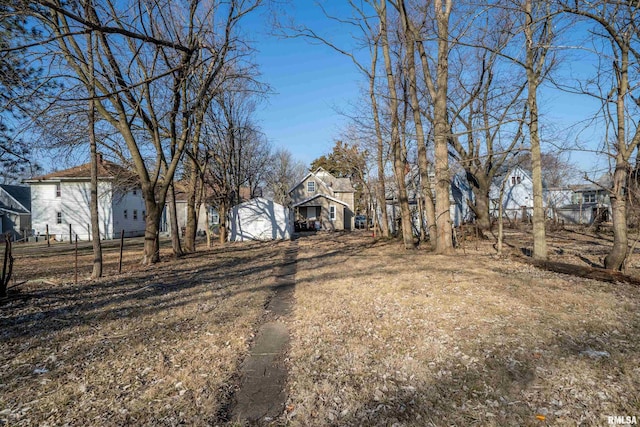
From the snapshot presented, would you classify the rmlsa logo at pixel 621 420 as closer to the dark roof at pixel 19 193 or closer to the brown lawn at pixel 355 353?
the brown lawn at pixel 355 353

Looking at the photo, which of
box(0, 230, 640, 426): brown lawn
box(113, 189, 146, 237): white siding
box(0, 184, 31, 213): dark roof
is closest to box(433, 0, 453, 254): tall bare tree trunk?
box(0, 230, 640, 426): brown lawn

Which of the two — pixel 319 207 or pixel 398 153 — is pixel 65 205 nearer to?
pixel 319 207

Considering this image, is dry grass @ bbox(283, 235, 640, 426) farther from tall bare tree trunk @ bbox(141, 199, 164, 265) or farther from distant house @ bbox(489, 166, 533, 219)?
distant house @ bbox(489, 166, 533, 219)

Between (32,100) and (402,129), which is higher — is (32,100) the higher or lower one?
the lower one

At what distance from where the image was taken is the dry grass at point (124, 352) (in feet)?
10.4

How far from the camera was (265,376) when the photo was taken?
12.5 ft

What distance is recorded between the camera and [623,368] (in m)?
3.41

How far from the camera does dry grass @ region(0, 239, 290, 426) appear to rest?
3166mm

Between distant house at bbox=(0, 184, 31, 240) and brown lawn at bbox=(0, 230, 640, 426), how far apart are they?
36.3 meters

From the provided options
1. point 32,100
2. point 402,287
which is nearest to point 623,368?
point 402,287

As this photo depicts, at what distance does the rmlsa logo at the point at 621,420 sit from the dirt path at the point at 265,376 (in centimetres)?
268

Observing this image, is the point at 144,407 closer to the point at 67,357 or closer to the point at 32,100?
the point at 67,357

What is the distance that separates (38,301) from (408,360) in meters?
7.95

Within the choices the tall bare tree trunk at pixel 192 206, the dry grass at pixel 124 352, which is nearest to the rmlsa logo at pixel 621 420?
the dry grass at pixel 124 352
